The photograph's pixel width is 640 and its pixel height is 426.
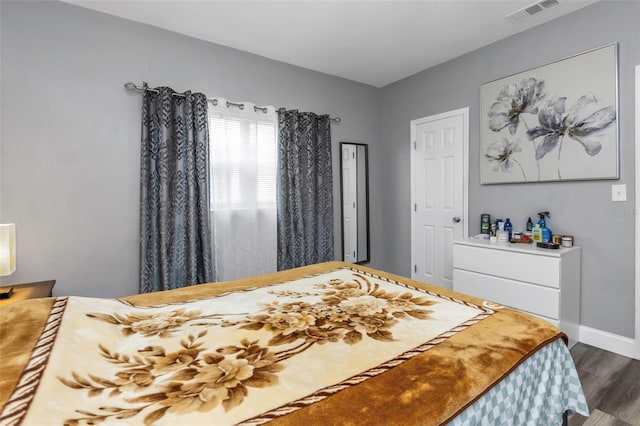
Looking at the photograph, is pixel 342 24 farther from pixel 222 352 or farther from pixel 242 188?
pixel 222 352

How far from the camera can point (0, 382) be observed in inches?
27.9

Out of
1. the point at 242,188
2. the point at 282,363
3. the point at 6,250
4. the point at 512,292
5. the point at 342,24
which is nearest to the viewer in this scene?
the point at 282,363

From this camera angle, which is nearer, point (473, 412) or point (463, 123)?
point (473, 412)

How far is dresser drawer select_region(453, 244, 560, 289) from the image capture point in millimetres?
2318

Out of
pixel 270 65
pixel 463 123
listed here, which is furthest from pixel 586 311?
pixel 270 65

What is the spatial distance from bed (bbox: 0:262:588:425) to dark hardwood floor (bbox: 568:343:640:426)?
3.12ft

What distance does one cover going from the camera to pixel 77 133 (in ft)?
7.70

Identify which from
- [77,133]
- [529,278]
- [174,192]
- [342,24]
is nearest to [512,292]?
[529,278]

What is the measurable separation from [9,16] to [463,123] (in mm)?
3849

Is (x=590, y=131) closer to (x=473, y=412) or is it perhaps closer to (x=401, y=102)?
(x=401, y=102)

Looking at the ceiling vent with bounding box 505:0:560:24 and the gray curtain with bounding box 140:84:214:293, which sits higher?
the ceiling vent with bounding box 505:0:560:24

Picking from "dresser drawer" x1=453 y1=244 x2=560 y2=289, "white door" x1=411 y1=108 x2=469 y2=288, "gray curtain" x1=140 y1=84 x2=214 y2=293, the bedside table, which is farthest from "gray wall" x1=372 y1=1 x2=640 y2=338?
the bedside table

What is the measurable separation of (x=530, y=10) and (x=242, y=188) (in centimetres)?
285

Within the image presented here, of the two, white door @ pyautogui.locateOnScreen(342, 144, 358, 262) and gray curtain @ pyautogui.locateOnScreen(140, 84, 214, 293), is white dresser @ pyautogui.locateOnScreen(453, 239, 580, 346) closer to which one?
white door @ pyautogui.locateOnScreen(342, 144, 358, 262)
